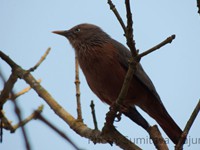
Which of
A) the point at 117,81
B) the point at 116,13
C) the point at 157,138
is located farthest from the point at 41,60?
the point at 157,138

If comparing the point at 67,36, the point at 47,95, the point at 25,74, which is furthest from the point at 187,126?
the point at 67,36

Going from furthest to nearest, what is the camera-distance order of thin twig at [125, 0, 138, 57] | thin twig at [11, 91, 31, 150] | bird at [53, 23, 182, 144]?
1. bird at [53, 23, 182, 144]
2. thin twig at [125, 0, 138, 57]
3. thin twig at [11, 91, 31, 150]

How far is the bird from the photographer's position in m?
5.19

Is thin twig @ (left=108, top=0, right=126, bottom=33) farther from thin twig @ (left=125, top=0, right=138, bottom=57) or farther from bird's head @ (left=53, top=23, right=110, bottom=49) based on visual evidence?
bird's head @ (left=53, top=23, right=110, bottom=49)

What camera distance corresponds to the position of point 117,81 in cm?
517

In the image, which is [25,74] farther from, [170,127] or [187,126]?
[170,127]

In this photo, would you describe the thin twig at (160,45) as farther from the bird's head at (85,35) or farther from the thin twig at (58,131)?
the bird's head at (85,35)

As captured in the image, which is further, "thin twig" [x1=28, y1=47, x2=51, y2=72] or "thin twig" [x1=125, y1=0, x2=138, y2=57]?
"thin twig" [x1=28, y1=47, x2=51, y2=72]

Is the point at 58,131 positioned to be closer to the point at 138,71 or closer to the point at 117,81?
the point at 117,81

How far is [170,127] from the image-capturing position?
18.0 feet

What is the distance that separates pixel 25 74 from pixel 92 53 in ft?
5.10

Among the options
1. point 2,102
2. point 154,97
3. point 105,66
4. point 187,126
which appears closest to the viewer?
point 187,126

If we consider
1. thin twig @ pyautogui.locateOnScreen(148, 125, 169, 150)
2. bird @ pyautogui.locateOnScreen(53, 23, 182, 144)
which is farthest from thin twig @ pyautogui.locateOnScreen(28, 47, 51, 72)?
thin twig @ pyautogui.locateOnScreen(148, 125, 169, 150)

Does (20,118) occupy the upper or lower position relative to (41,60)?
lower
